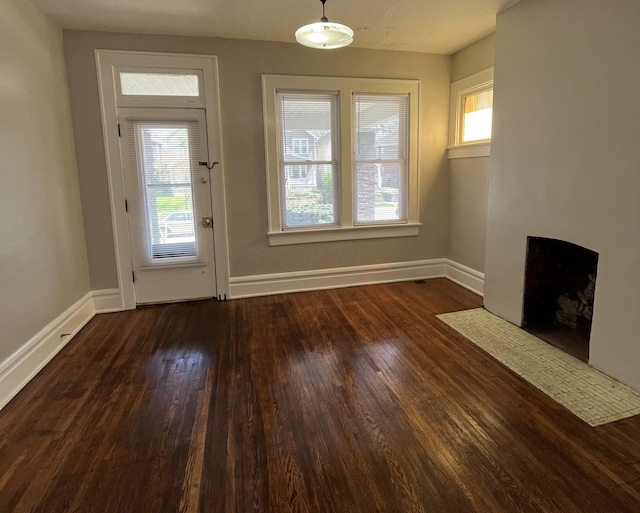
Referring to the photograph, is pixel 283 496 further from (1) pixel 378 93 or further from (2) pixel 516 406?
(1) pixel 378 93

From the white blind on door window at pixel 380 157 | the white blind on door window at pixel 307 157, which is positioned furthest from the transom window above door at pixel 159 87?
the white blind on door window at pixel 380 157

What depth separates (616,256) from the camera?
2434 millimetres

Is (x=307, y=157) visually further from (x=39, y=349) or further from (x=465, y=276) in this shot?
(x=39, y=349)

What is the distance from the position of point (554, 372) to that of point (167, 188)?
362 centimetres

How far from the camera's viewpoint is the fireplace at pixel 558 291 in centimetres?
311

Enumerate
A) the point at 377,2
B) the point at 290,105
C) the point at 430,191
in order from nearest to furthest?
the point at 377,2, the point at 290,105, the point at 430,191

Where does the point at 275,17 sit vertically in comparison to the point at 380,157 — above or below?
above

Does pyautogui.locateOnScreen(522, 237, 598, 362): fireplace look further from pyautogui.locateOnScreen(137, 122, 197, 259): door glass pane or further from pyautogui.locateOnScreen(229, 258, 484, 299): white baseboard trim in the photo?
pyautogui.locateOnScreen(137, 122, 197, 259): door glass pane

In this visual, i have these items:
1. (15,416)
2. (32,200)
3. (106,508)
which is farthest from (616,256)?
(32,200)

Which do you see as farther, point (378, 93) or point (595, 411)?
point (378, 93)

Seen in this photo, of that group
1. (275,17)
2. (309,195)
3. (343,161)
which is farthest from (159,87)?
(343,161)

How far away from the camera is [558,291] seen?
11.1 feet

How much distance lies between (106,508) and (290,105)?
12.0 feet

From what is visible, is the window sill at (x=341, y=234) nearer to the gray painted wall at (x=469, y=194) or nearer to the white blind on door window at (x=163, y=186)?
the gray painted wall at (x=469, y=194)
